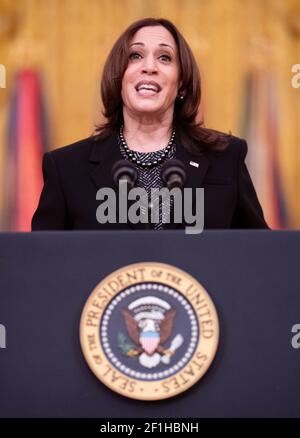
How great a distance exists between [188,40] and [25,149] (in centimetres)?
104

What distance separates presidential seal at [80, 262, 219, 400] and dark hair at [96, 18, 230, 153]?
2.59ft

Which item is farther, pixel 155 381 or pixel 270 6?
pixel 270 6

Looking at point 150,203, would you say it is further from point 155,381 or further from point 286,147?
point 286,147

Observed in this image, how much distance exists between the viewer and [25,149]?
4641mm

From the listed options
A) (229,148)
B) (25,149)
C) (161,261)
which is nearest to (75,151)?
(229,148)

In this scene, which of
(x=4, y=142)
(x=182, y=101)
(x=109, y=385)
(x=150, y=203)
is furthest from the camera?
(x=4, y=142)

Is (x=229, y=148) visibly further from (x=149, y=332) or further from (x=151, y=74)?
(x=149, y=332)

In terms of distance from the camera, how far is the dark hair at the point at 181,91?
239cm

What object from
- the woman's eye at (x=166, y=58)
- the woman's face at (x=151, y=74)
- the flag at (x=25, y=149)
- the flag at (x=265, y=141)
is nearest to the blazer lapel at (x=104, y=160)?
the woman's face at (x=151, y=74)

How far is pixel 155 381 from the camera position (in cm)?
161

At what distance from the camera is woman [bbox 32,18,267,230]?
225cm

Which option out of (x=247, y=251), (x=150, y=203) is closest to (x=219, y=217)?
(x=150, y=203)

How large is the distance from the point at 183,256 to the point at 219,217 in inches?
22.2

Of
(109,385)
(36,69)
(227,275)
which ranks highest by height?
(36,69)
